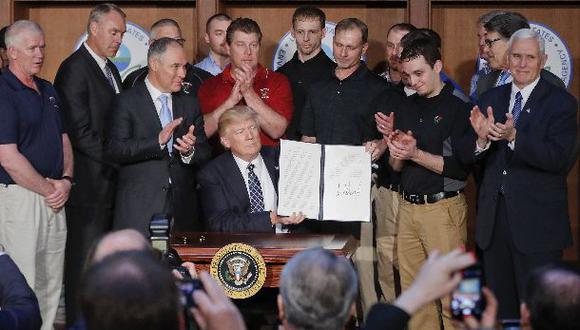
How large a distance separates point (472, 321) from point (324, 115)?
3558mm

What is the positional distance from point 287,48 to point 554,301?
516 centimetres

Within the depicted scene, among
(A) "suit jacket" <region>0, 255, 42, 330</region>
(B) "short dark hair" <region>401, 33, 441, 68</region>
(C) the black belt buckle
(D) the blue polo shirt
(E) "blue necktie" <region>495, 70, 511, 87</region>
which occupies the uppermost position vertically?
(B) "short dark hair" <region>401, 33, 441, 68</region>

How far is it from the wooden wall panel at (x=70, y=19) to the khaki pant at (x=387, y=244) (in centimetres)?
219

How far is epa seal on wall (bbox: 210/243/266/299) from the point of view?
4445 millimetres

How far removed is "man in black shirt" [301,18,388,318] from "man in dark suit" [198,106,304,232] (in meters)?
0.62

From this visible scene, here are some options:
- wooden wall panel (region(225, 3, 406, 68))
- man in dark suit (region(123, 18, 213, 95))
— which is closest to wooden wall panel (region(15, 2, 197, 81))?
wooden wall panel (region(225, 3, 406, 68))

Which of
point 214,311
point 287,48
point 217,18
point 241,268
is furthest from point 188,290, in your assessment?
point 287,48

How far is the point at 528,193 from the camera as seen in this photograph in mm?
4891

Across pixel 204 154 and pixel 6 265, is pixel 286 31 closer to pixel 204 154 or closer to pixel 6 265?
pixel 204 154

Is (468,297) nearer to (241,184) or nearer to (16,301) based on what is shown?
(16,301)

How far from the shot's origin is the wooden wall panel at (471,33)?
7.27 meters

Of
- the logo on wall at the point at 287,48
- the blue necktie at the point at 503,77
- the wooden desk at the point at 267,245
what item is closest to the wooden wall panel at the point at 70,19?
the logo on wall at the point at 287,48

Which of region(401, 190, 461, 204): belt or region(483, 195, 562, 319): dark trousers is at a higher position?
region(401, 190, 461, 204): belt

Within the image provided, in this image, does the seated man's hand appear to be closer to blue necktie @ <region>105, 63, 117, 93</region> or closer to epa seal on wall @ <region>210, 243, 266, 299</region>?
epa seal on wall @ <region>210, 243, 266, 299</region>
